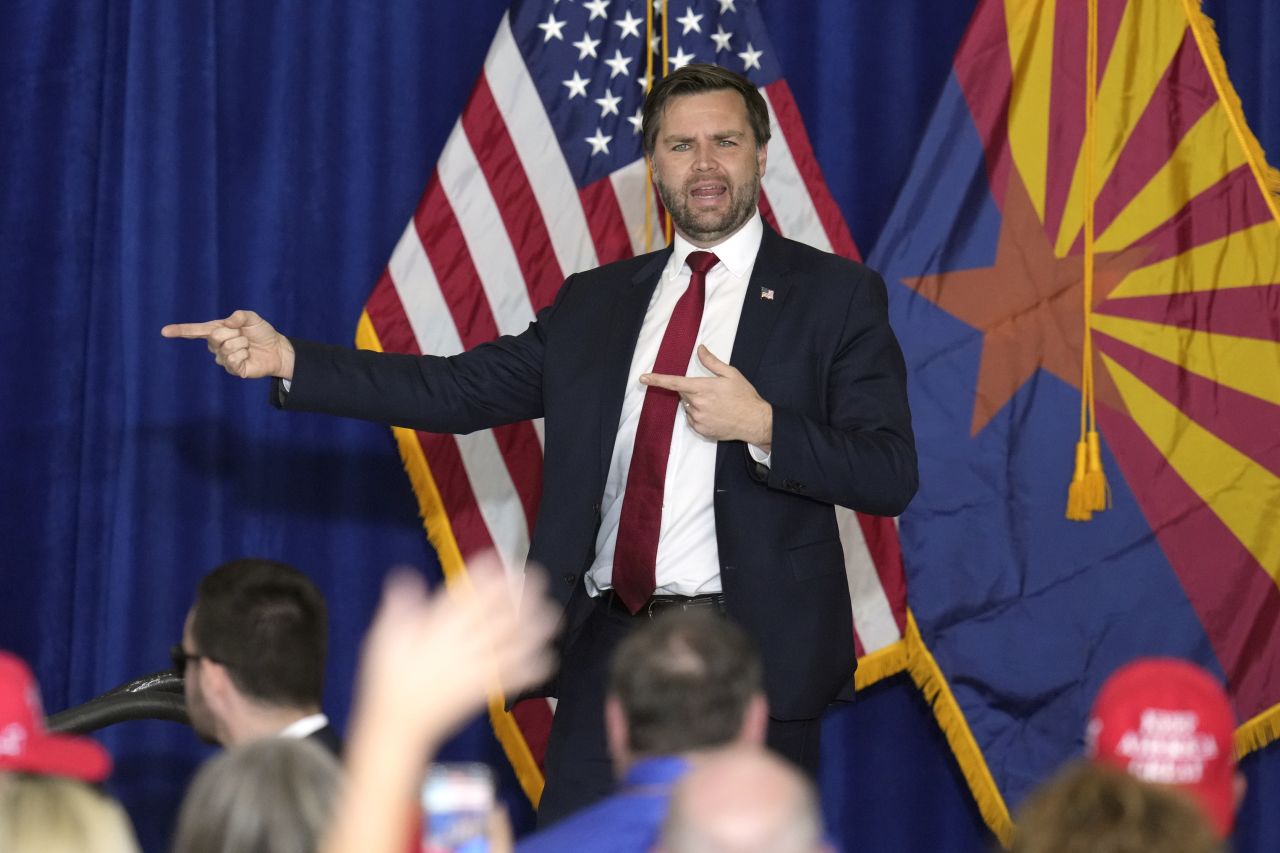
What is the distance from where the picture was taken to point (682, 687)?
208 centimetres

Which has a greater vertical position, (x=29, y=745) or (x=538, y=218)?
(x=538, y=218)

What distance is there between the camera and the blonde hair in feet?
5.57

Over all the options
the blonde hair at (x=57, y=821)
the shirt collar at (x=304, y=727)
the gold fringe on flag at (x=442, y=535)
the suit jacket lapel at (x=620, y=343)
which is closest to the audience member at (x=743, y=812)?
the blonde hair at (x=57, y=821)

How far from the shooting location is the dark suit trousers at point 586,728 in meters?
3.55

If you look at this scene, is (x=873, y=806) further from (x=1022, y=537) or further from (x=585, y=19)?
(x=585, y=19)

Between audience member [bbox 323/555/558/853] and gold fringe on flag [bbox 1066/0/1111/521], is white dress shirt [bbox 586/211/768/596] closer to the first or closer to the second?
gold fringe on flag [bbox 1066/0/1111/521]

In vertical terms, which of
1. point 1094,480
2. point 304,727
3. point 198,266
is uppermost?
point 198,266

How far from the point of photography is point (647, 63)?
4777mm

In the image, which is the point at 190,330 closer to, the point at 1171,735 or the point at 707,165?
the point at 707,165

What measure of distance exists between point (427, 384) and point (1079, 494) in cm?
186

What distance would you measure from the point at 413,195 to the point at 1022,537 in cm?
200

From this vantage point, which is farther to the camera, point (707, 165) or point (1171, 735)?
point (707, 165)

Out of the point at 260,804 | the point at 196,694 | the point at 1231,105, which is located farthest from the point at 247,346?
the point at 1231,105

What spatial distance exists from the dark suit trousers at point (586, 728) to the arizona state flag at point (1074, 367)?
136 centimetres
